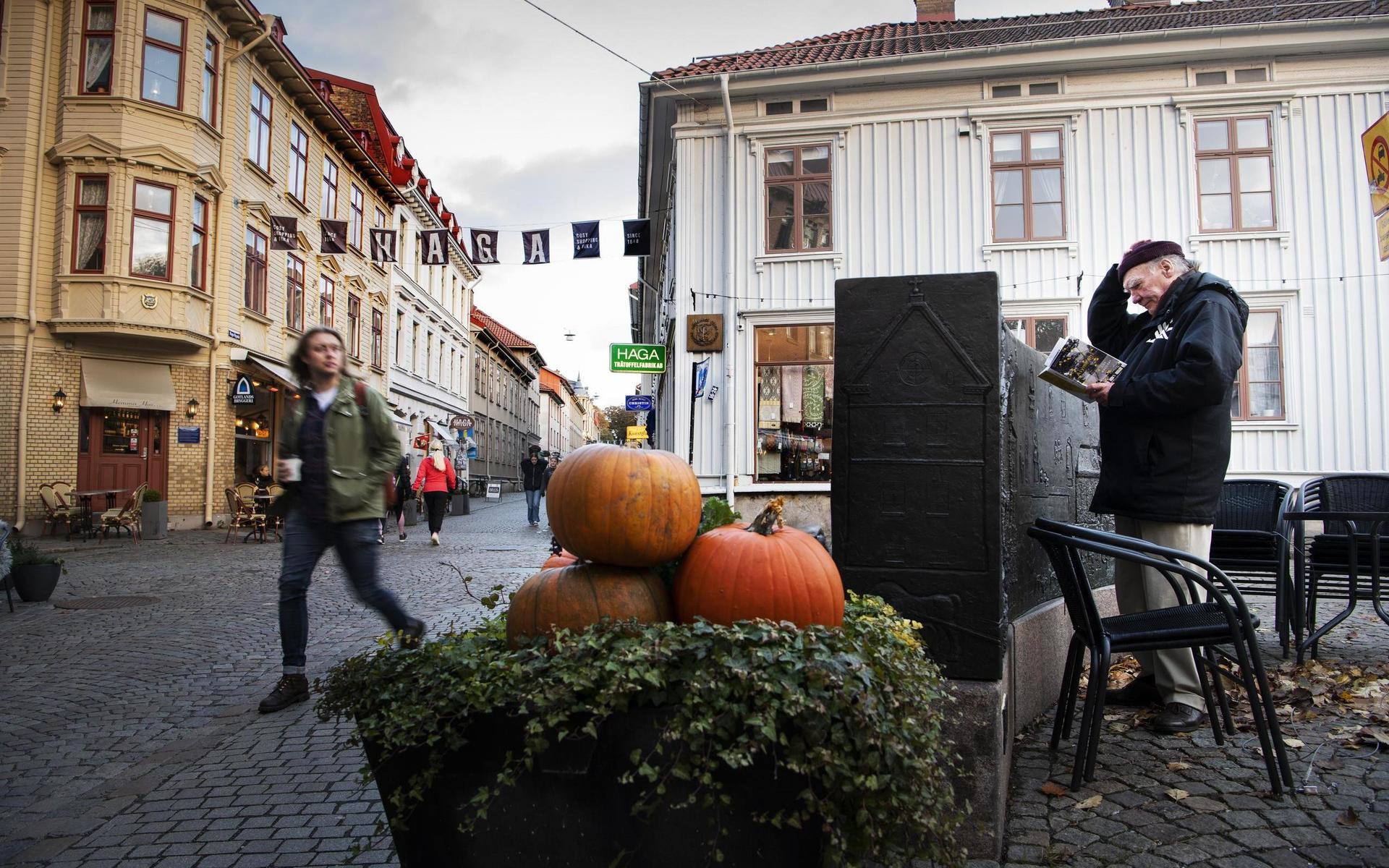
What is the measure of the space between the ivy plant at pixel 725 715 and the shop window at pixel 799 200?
44.2 ft

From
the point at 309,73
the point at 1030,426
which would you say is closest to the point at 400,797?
the point at 1030,426

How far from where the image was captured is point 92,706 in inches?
177

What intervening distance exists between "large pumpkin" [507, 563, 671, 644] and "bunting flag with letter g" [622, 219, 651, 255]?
14671mm

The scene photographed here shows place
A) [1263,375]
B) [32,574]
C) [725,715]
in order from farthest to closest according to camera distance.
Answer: [1263,375] < [32,574] < [725,715]

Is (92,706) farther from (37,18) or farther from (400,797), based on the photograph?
(37,18)

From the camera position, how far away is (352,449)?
4.36 metres

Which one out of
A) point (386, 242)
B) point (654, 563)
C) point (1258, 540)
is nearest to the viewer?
point (654, 563)

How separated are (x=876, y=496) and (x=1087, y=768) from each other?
1.21 metres

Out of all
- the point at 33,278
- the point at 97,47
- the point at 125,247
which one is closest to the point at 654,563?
the point at 125,247

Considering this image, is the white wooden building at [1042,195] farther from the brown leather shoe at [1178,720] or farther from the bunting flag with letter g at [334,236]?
the brown leather shoe at [1178,720]

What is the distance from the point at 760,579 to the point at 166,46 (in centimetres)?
2104

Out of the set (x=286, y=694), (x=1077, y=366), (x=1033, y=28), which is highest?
(x=1033, y=28)

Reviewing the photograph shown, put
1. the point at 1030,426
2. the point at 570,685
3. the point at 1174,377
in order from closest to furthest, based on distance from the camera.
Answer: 1. the point at 570,685
2. the point at 1174,377
3. the point at 1030,426

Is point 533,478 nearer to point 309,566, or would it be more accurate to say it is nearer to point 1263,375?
point 1263,375
